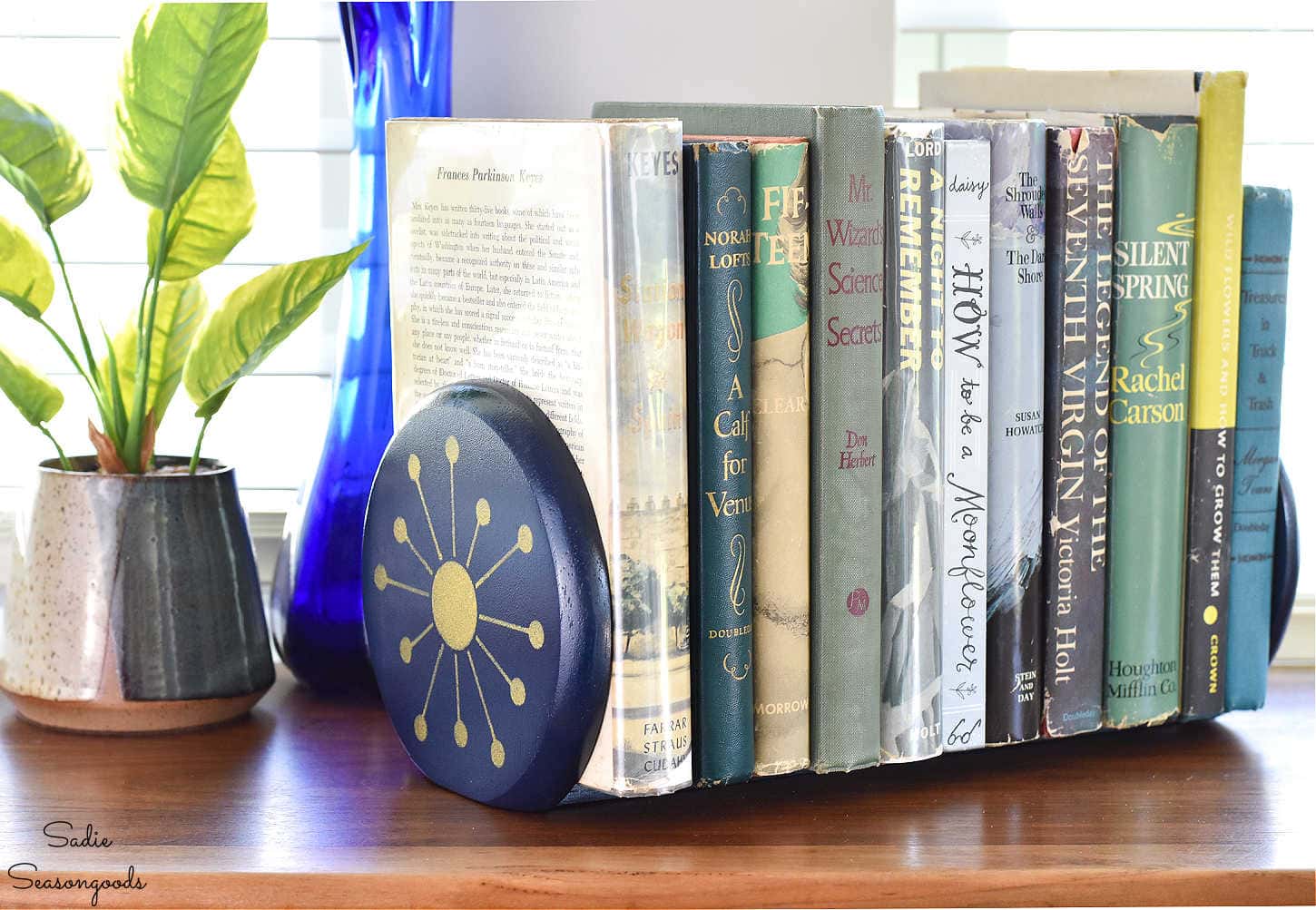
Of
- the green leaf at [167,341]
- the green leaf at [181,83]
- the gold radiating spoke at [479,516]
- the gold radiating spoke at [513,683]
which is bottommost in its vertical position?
the gold radiating spoke at [513,683]

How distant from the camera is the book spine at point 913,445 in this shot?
2.15 feet

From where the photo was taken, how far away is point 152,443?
785 mm

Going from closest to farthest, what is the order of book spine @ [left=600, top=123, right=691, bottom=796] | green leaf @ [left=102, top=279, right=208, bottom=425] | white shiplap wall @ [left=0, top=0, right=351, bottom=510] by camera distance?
book spine @ [left=600, top=123, right=691, bottom=796], green leaf @ [left=102, top=279, right=208, bottom=425], white shiplap wall @ [left=0, top=0, right=351, bottom=510]

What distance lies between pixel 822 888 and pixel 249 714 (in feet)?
1.27

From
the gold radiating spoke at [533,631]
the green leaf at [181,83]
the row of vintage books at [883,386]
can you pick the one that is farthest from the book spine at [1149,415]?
the green leaf at [181,83]

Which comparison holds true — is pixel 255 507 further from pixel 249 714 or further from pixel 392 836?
pixel 392 836

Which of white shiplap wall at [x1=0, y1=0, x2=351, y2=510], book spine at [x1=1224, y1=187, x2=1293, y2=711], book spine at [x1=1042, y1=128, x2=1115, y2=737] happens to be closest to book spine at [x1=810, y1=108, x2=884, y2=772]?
book spine at [x1=1042, y1=128, x2=1115, y2=737]

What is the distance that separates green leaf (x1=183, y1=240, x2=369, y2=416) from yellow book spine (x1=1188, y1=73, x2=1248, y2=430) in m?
0.45

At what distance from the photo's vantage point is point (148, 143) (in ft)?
2.32

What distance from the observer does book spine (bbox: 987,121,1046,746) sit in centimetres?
68

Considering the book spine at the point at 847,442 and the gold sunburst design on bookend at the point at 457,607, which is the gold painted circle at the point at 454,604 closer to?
the gold sunburst design on bookend at the point at 457,607

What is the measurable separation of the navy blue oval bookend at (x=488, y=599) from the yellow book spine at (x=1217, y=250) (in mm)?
358

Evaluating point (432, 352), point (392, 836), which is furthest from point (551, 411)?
point (392, 836)

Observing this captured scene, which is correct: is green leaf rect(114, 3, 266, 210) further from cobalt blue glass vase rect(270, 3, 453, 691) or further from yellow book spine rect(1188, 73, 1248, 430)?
yellow book spine rect(1188, 73, 1248, 430)
